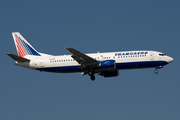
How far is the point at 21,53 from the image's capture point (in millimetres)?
67750

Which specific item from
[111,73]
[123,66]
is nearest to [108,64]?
[123,66]

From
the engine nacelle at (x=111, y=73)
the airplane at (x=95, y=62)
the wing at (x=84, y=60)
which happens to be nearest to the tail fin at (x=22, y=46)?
the airplane at (x=95, y=62)

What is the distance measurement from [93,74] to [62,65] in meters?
6.39

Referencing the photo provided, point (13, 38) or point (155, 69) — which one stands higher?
point (13, 38)

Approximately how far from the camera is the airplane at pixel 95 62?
6194 cm

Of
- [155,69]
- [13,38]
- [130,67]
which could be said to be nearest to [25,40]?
[13,38]

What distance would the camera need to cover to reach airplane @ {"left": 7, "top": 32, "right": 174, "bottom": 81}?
61.9 meters

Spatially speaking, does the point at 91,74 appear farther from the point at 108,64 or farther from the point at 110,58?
the point at 110,58

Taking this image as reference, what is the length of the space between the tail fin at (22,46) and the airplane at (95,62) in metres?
2.22

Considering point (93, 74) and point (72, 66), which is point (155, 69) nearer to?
point (93, 74)

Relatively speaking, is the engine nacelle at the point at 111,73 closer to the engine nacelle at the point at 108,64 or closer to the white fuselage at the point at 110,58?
the white fuselage at the point at 110,58

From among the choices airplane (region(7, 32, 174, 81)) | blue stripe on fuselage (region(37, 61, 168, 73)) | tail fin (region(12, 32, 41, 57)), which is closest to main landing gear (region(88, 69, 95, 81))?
airplane (region(7, 32, 174, 81))

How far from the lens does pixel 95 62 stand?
204 feet

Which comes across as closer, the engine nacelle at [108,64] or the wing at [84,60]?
the wing at [84,60]
